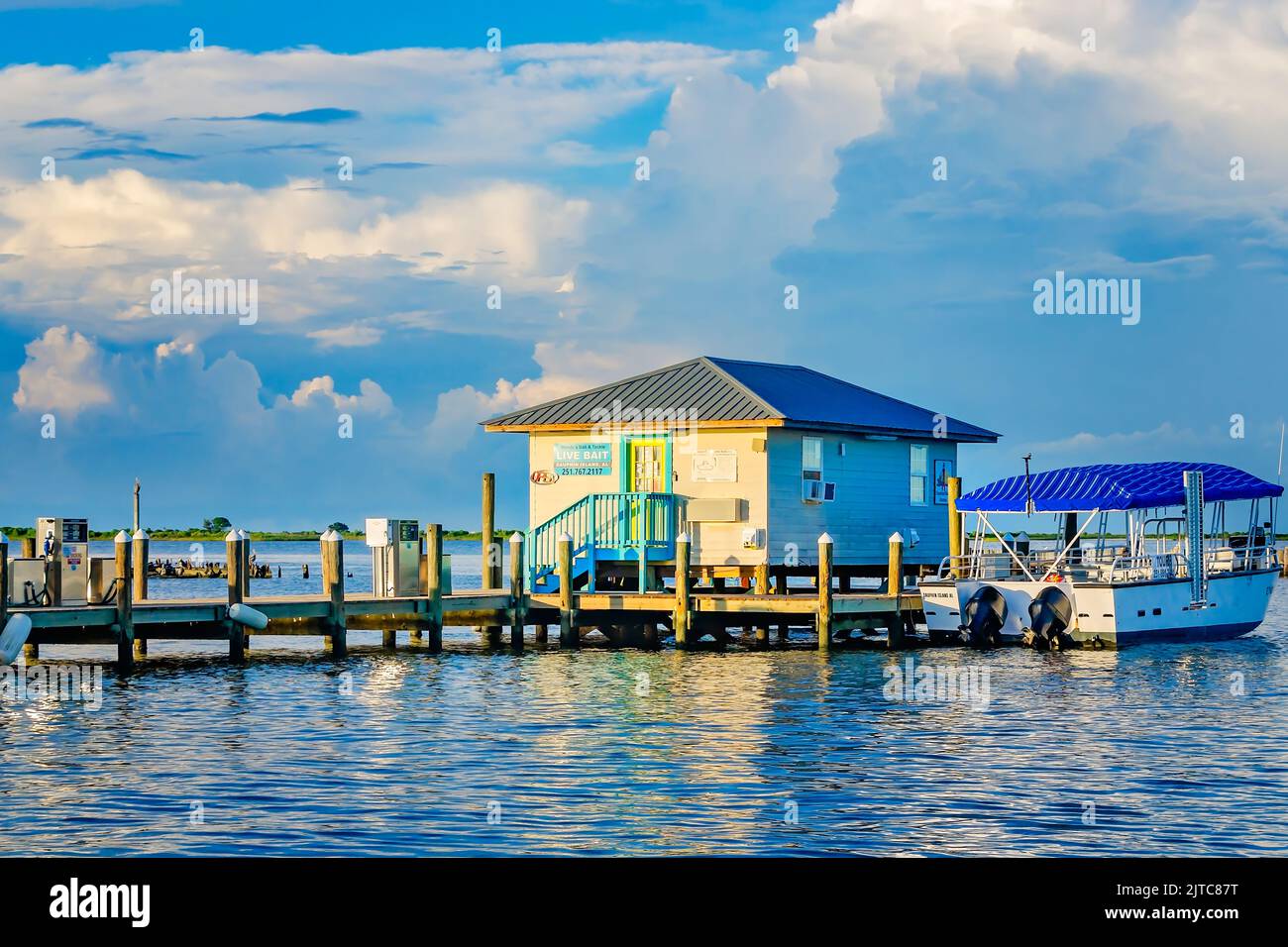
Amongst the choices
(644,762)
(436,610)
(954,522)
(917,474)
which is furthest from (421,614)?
(917,474)

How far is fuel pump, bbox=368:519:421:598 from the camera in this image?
33188 mm

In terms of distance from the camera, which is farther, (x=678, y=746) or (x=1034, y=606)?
(x=1034, y=606)

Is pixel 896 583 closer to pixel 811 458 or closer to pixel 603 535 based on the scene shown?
pixel 811 458

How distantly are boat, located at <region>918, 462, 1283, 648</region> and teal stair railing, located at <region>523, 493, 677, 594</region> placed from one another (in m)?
6.23

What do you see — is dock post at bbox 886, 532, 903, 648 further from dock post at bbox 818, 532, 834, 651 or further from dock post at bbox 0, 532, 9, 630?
dock post at bbox 0, 532, 9, 630

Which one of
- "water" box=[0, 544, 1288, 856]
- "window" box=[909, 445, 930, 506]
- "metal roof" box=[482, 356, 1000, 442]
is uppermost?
"metal roof" box=[482, 356, 1000, 442]

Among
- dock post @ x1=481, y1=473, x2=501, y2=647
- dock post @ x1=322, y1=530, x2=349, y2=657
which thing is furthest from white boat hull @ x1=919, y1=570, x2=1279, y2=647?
dock post @ x1=322, y1=530, x2=349, y2=657

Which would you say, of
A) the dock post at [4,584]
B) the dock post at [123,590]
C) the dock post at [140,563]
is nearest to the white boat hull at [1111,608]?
the dock post at [140,563]

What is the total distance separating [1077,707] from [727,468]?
12183mm

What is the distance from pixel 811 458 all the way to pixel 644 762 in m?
17.9

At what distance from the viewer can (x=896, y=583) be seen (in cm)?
3409
